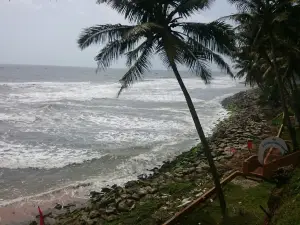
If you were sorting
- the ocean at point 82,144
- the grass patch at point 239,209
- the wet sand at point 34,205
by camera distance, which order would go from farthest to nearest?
1. the ocean at point 82,144
2. the wet sand at point 34,205
3. the grass patch at point 239,209

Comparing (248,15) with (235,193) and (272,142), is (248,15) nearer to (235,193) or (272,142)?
(272,142)

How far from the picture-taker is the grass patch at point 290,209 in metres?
5.59

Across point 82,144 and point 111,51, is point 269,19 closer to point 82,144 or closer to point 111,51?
point 111,51

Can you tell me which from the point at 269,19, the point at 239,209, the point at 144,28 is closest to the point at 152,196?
the point at 239,209

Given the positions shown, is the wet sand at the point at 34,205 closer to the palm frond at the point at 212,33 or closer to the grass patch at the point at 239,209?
→ the grass patch at the point at 239,209

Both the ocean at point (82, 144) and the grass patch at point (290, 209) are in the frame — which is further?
the ocean at point (82, 144)

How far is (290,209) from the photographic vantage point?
19.7 ft

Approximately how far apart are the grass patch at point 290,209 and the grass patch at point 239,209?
98 cm

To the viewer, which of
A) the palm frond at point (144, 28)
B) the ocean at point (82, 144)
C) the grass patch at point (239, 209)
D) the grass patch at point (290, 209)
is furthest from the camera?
the ocean at point (82, 144)

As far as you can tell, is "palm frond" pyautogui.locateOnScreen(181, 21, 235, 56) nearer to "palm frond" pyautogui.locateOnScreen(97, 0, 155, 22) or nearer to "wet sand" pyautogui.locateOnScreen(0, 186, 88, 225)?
"palm frond" pyautogui.locateOnScreen(97, 0, 155, 22)

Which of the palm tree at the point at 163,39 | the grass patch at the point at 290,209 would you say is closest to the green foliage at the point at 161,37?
the palm tree at the point at 163,39

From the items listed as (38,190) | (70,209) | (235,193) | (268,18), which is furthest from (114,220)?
(268,18)

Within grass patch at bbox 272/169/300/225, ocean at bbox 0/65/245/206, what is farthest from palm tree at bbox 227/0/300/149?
grass patch at bbox 272/169/300/225

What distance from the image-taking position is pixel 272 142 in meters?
9.88
